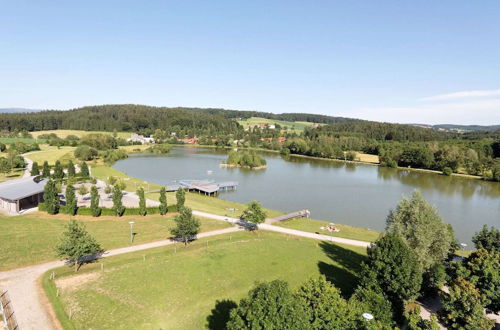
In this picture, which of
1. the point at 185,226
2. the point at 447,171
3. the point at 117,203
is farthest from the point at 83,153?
the point at 447,171

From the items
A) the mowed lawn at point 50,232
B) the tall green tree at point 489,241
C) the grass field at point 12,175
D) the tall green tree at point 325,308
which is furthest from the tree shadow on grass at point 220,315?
the grass field at point 12,175

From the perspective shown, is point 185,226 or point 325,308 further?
point 185,226

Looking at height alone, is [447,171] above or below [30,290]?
A: above

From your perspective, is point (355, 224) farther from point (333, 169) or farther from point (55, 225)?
point (333, 169)

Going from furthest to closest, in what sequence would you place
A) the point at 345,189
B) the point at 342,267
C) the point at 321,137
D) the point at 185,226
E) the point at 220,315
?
the point at 321,137, the point at 345,189, the point at 185,226, the point at 342,267, the point at 220,315

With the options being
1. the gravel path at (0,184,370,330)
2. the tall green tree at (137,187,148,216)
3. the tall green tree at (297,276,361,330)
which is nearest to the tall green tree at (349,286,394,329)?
the tall green tree at (297,276,361,330)

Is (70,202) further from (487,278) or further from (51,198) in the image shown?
(487,278)

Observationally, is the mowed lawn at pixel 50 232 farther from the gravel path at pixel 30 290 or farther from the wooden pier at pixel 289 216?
the wooden pier at pixel 289 216

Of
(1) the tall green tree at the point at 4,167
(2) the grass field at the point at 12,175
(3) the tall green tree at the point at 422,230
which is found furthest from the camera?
(1) the tall green tree at the point at 4,167
